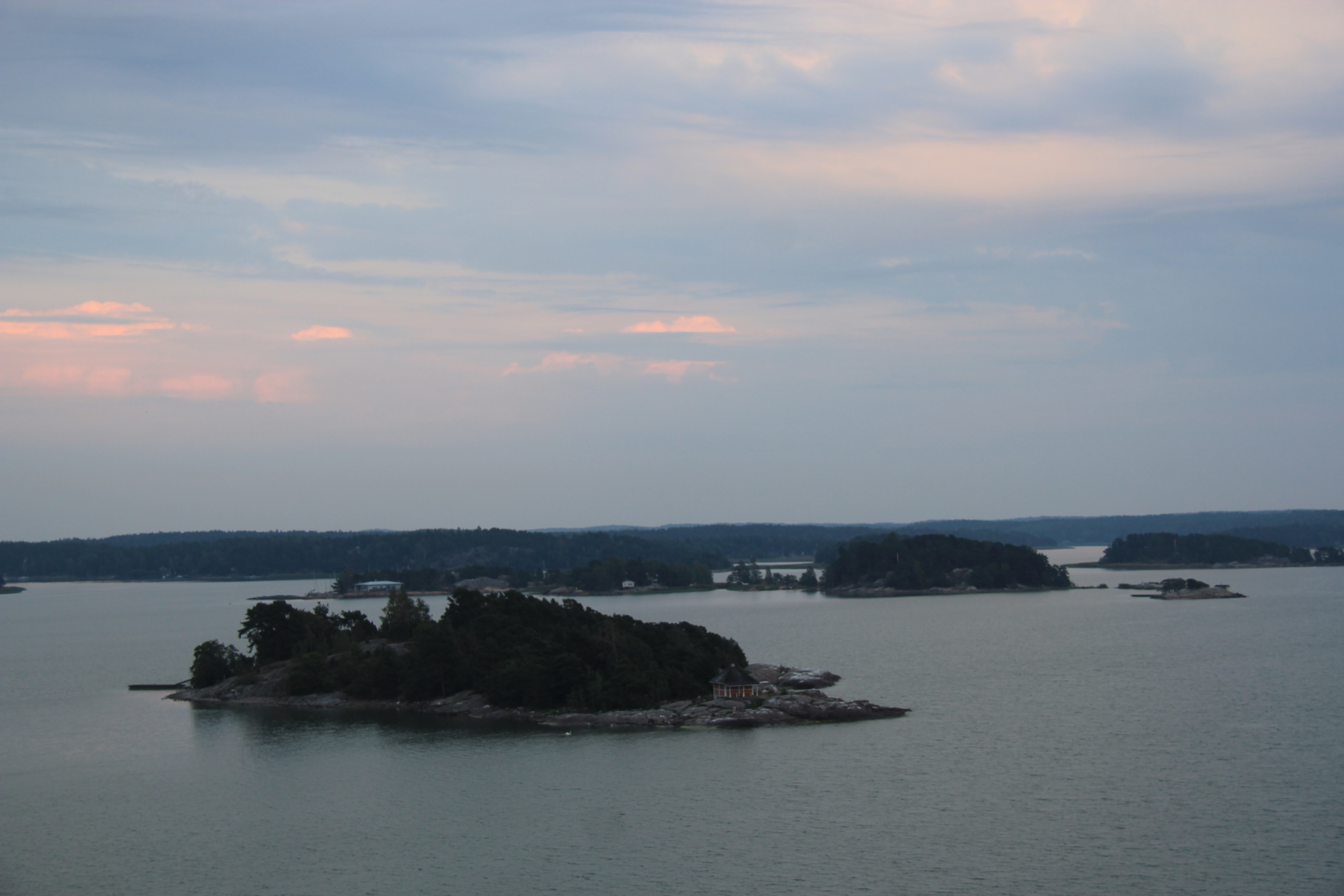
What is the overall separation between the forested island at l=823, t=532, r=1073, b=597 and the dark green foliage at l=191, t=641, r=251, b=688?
99.5 meters

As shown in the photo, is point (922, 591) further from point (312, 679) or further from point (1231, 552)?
point (312, 679)

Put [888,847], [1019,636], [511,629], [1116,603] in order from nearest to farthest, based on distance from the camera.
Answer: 1. [888,847]
2. [511,629]
3. [1019,636]
4. [1116,603]

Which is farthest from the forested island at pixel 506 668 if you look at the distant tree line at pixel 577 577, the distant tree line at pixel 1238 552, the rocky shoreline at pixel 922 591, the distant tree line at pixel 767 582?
the distant tree line at pixel 1238 552

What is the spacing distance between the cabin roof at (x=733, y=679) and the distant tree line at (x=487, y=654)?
1.02 m

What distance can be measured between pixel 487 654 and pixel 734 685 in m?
13.1

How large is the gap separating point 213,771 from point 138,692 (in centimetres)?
2493

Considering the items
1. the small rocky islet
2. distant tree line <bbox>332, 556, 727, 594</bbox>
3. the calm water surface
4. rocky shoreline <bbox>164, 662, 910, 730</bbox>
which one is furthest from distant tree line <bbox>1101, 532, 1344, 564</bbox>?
rocky shoreline <bbox>164, 662, 910, 730</bbox>

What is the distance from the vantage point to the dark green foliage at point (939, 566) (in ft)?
508

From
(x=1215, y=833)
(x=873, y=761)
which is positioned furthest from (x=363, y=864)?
(x=1215, y=833)

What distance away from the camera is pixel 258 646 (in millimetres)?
67125

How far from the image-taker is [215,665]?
65438 millimetres

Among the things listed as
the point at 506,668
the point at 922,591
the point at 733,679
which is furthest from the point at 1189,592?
the point at 506,668

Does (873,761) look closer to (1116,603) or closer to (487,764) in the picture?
(487,764)

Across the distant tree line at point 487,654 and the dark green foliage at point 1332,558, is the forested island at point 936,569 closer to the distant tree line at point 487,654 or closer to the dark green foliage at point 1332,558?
the dark green foliage at point 1332,558
